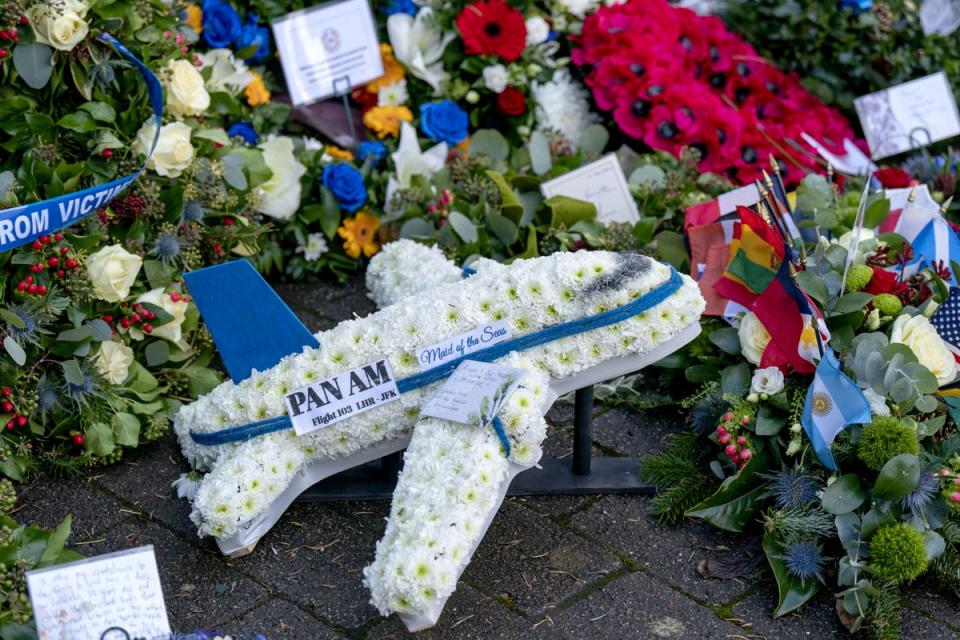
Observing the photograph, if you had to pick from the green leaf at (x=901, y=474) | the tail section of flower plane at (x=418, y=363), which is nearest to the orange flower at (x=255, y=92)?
the tail section of flower plane at (x=418, y=363)

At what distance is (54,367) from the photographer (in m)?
2.77

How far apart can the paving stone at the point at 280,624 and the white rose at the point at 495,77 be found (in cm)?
229

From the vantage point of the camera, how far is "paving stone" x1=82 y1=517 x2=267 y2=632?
239 centimetres

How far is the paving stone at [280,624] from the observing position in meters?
2.33

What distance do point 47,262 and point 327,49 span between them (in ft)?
5.26

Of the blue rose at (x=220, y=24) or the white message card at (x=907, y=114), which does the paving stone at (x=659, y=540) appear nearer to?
the blue rose at (x=220, y=24)

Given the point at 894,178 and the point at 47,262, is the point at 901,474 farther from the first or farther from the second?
the point at 47,262

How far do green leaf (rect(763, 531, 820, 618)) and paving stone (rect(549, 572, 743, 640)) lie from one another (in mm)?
122

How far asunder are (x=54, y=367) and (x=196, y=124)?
0.87 metres

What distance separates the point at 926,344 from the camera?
2627 mm

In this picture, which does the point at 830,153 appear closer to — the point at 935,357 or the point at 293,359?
the point at 935,357

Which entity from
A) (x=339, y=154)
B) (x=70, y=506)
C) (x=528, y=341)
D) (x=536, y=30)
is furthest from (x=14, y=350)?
(x=536, y=30)

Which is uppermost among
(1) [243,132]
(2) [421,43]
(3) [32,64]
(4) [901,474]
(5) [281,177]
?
(3) [32,64]

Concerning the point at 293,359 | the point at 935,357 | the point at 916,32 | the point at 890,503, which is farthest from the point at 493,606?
the point at 916,32
